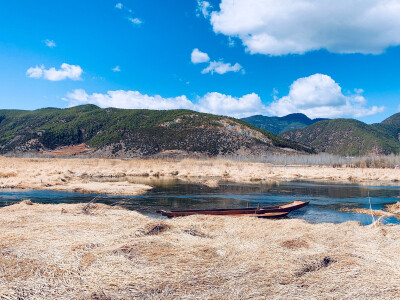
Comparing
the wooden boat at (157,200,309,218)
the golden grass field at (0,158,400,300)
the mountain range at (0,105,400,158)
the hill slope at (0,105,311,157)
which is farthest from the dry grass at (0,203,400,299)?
the hill slope at (0,105,311,157)

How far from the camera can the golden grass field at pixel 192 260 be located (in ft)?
21.6

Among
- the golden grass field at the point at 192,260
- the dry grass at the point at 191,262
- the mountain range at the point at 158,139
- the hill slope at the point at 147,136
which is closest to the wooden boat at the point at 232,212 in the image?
the golden grass field at the point at 192,260

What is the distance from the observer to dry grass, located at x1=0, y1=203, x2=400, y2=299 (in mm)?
6586

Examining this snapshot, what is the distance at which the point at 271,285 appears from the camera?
6.92 m

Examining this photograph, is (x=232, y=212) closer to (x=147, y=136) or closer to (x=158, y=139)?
(x=158, y=139)

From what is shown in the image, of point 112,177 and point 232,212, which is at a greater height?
point 112,177

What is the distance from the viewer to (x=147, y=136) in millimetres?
144500

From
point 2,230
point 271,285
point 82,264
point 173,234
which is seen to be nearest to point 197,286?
point 271,285

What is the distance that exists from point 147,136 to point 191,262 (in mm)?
138995

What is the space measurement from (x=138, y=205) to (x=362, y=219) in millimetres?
14198

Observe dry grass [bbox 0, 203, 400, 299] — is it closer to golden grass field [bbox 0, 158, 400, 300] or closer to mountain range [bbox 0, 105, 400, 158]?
Answer: golden grass field [bbox 0, 158, 400, 300]

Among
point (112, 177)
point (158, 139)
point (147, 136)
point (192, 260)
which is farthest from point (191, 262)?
point (147, 136)

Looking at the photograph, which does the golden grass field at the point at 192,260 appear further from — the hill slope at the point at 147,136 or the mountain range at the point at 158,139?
the hill slope at the point at 147,136

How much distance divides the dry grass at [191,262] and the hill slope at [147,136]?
370 feet
